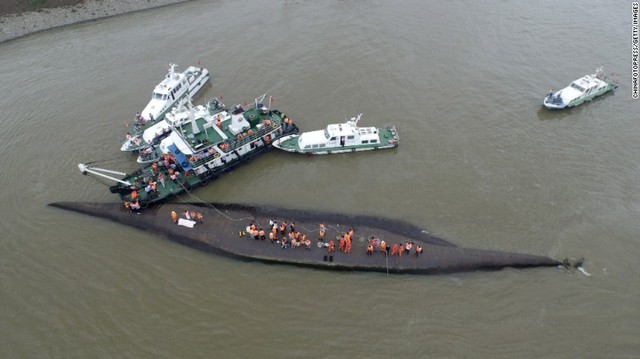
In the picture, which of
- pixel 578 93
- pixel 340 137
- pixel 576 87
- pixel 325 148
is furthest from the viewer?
pixel 576 87

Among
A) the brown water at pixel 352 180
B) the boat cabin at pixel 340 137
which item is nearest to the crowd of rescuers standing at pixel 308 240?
the brown water at pixel 352 180

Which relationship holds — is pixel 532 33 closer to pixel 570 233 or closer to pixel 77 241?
pixel 570 233

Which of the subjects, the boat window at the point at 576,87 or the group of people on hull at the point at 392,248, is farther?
the boat window at the point at 576,87

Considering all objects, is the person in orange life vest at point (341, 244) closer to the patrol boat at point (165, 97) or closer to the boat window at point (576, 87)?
the patrol boat at point (165, 97)

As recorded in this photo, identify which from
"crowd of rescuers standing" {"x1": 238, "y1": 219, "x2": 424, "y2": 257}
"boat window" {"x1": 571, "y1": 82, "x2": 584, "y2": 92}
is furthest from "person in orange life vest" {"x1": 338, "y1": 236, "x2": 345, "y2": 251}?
"boat window" {"x1": 571, "y1": 82, "x2": 584, "y2": 92}

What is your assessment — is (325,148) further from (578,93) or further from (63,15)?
(63,15)

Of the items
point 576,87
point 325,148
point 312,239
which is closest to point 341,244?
point 312,239

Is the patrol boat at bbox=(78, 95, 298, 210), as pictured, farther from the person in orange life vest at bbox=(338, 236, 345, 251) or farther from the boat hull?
the person in orange life vest at bbox=(338, 236, 345, 251)

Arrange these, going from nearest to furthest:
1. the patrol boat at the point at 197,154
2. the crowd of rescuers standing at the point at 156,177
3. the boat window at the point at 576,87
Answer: the crowd of rescuers standing at the point at 156,177, the patrol boat at the point at 197,154, the boat window at the point at 576,87
